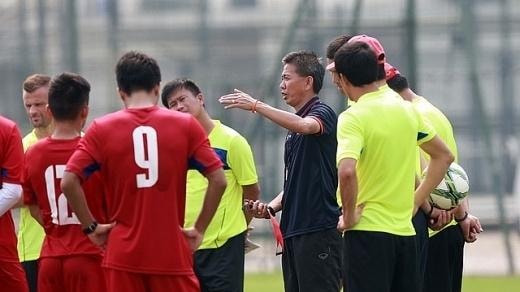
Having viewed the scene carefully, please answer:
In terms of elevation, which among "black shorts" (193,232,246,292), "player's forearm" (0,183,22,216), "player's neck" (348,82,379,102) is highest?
"player's neck" (348,82,379,102)

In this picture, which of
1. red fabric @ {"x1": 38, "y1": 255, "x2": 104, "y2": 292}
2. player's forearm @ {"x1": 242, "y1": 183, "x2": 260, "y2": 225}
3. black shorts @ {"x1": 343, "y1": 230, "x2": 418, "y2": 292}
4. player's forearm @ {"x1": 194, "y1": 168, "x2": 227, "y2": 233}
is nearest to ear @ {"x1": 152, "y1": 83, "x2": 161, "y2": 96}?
player's forearm @ {"x1": 194, "y1": 168, "x2": 227, "y2": 233}

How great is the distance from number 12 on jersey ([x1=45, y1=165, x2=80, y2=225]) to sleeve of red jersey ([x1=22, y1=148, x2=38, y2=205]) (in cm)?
14

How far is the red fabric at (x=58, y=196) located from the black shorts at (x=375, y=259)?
1367 millimetres

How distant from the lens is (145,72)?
23.8ft

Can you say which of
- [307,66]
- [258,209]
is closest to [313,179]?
[258,209]

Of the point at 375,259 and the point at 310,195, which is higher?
the point at 310,195

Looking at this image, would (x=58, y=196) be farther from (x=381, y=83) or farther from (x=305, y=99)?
(x=305, y=99)

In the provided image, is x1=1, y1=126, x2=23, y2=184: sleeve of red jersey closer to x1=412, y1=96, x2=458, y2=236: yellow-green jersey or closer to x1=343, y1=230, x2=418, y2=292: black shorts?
x1=343, y1=230, x2=418, y2=292: black shorts

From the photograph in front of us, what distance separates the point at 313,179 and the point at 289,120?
0.54m

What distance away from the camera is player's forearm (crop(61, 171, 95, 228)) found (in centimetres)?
Answer: 719

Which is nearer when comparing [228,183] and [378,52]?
[378,52]

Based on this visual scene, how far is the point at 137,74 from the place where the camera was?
7.26m

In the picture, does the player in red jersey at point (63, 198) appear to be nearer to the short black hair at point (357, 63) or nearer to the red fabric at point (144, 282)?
the red fabric at point (144, 282)

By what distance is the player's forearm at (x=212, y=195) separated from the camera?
24.0 feet
